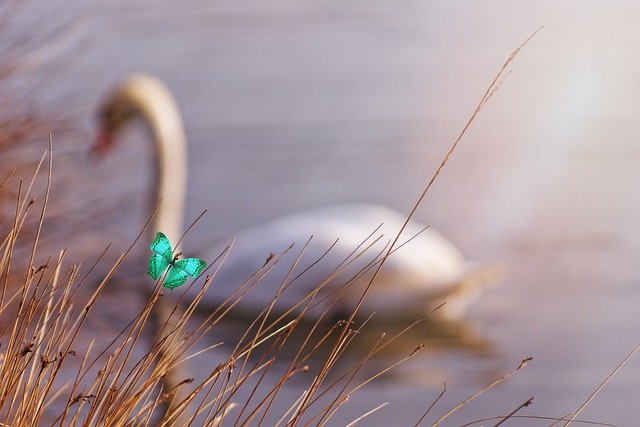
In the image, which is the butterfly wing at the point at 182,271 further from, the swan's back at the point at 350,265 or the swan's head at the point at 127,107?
the swan's head at the point at 127,107

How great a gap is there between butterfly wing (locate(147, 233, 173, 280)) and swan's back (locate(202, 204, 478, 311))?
316 centimetres

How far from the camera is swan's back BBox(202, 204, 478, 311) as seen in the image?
186 inches

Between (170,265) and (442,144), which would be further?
(442,144)

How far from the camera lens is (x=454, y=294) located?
492 cm

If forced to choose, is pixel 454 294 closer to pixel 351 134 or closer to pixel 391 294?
pixel 391 294

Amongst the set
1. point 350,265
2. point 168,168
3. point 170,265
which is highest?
point 170,265

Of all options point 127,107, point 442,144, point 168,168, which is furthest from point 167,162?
point 442,144

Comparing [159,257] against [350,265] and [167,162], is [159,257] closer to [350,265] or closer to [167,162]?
[350,265]

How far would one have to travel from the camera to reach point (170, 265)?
4.86 ft

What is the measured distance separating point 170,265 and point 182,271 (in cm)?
3

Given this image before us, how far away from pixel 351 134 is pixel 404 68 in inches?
53.4

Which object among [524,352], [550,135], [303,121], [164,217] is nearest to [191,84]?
[303,121]

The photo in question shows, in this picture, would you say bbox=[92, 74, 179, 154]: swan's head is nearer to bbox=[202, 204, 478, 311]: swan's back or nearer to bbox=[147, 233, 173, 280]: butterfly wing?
bbox=[202, 204, 478, 311]: swan's back

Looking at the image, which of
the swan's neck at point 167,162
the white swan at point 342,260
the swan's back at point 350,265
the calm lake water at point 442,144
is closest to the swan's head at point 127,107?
the swan's neck at point 167,162
